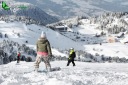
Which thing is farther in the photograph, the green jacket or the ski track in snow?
A: the green jacket

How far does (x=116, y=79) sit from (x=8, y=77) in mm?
7331

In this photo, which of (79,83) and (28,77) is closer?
(79,83)

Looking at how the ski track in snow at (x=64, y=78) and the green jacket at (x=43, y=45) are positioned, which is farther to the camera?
the green jacket at (x=43, y=45)

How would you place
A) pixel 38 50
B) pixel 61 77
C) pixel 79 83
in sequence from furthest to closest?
pixel 38 50 → pixel 61 77 → pixel 79 83

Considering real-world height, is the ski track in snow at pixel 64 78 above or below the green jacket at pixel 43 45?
below

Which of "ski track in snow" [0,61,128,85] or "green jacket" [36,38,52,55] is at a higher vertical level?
"green jacket" [36,38,52,55]

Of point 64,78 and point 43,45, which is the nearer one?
point 64,78

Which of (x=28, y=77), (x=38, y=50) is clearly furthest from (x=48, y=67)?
(x=28, y=77)

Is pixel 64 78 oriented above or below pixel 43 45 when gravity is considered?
below

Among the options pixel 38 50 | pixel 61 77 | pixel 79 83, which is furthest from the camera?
pixel 38 50

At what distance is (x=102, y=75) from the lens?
2766cm

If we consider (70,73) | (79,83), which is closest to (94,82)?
(79,83)

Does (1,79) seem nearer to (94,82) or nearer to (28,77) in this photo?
(28,77)

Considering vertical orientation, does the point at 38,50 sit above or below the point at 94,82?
above
